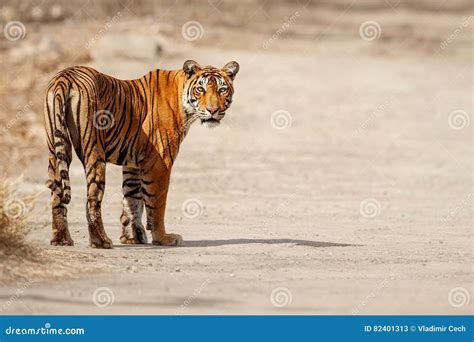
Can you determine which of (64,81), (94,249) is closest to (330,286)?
(94,249)

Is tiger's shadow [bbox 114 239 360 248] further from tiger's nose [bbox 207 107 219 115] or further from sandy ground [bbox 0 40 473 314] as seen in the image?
tiger's nose [bbox 207 107 219 115]

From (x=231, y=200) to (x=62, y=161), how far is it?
6144mm

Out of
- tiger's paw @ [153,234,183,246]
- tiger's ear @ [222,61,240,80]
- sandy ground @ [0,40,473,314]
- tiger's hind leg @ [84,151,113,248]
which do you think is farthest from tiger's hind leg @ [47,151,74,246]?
→ tiger's ear @ [222,61,240,80]

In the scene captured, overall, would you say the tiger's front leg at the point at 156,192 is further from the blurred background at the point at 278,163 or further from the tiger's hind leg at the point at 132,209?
the blurred background at the point at 278,163

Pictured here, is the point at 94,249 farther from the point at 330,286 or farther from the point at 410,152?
the point at 410,152

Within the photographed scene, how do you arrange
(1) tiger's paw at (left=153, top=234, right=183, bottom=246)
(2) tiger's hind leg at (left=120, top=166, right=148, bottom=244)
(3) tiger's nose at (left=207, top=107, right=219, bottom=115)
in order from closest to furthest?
1. (3) tiger's nose at (left=207, top=107, right=219, bottom=115)
2. (1) tiger's paw at (left=153, top=234, right=183, bottom=246)
3. (2) tiger's hind leg at (left=120, top=166, right=148, bottom=244)

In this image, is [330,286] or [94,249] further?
[94,249]

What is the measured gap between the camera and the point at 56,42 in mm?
27891

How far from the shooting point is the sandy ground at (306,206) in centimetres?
977

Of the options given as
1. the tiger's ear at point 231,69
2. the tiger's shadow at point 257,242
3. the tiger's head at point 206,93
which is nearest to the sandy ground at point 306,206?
the tiger's shadow at point 257,242

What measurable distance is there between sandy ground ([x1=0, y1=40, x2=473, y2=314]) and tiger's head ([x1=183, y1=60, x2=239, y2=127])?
1.33m

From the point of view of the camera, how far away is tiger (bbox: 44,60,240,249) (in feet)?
37.3

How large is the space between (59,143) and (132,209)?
1463 millimetres

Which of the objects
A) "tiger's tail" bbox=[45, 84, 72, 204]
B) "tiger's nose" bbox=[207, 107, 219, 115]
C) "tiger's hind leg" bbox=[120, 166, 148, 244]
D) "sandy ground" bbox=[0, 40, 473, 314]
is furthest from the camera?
"tiger's hind leg" bbox=[120, 166, 148, 244]
